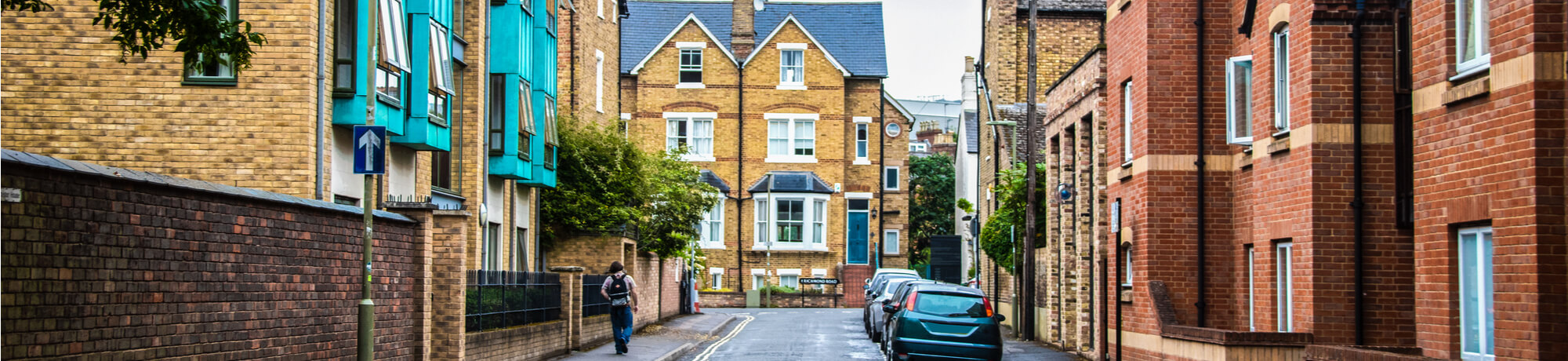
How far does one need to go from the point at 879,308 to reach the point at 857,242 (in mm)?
27348

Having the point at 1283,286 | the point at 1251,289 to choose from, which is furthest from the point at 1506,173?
the point at 1251,289

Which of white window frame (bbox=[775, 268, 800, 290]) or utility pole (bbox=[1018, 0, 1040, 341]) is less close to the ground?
utility pole (bbox=[1018, 0, 1040, 341])

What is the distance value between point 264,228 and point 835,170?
4323 centimetres

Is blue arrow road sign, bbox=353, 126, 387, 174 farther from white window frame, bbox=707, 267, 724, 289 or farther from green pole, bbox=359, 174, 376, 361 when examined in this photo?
white window frame, bbox=707, 267, 724, 289

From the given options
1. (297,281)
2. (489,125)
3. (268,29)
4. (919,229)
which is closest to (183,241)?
(297,281)

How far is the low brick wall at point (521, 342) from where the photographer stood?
15.7m

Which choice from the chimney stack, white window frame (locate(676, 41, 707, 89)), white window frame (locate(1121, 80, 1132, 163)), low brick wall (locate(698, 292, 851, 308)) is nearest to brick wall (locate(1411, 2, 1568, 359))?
white window frame (locate(1121, 80, 1132, 163))

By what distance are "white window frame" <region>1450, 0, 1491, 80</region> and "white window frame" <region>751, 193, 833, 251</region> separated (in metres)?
42.6

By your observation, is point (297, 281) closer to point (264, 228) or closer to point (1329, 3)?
point (264, 228)

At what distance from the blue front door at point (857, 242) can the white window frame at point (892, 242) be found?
161cm

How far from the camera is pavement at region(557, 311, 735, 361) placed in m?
20.3

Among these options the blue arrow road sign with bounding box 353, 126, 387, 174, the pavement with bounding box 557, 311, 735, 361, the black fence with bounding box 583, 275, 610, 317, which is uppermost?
the blue arrow road sign with bounding box 353, 126, 387, 174

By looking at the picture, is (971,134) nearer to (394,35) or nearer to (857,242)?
(857,242)

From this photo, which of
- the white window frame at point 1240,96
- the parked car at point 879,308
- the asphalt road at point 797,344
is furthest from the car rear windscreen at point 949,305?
the white window frame at point 1240,96
